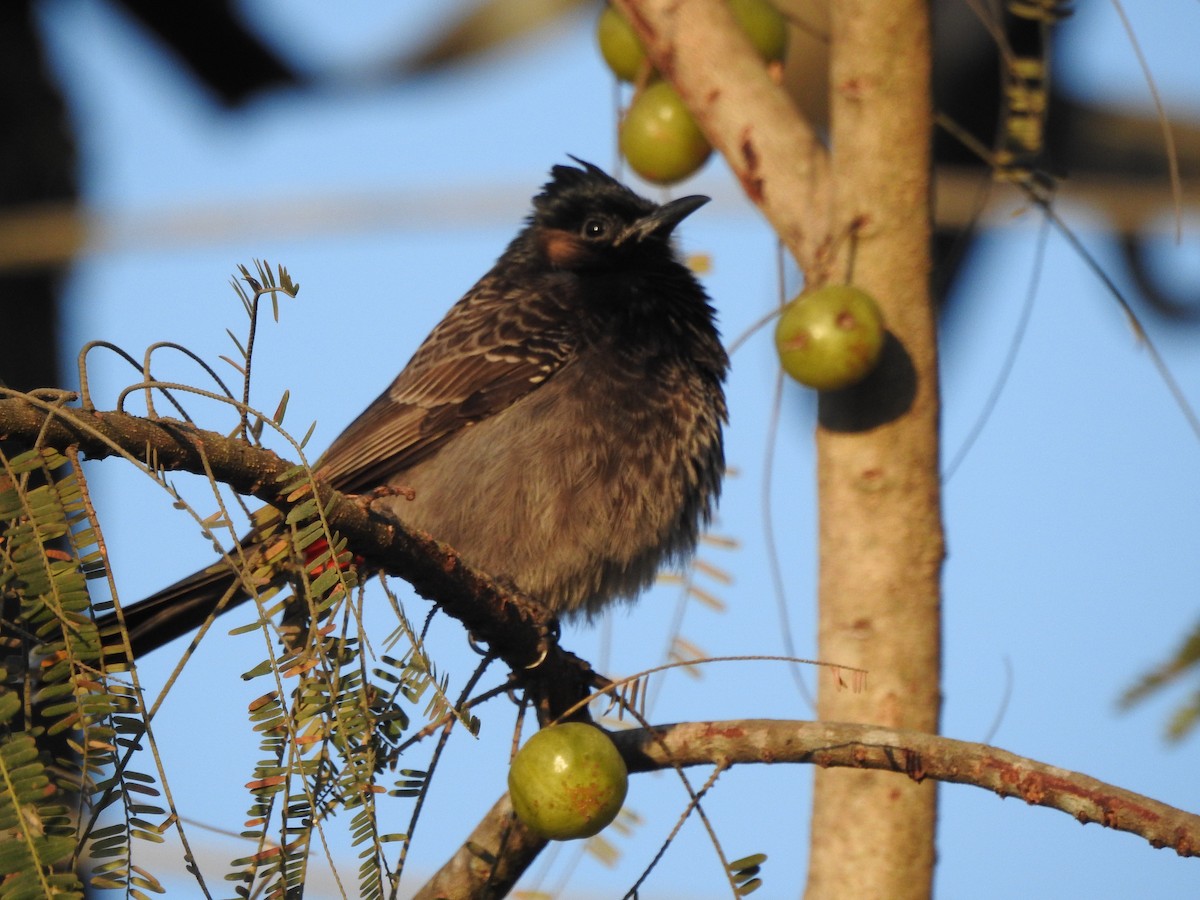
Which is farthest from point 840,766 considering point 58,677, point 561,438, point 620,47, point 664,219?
point 664,219

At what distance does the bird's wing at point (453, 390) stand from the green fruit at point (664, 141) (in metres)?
0.74

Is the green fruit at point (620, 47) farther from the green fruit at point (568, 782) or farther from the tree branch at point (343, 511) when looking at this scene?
the green fruit at point (568, 782)

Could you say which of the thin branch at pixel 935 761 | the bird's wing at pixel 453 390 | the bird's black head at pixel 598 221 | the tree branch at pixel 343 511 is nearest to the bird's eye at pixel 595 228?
the bird's black head at pixel 598 221

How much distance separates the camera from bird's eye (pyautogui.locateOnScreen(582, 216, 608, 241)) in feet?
16.9

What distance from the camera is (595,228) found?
17.0ft

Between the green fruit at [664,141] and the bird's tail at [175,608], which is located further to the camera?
the green fruit at [664,141]

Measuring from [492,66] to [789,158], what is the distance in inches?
175

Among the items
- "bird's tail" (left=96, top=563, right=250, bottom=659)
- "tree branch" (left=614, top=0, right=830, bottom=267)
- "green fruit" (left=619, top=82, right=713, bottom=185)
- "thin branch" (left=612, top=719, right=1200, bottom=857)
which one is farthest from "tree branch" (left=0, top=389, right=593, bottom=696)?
"green fruit" (left=619, top=82, right=713, bottom=185)

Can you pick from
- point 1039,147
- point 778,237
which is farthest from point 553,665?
point 1039,147

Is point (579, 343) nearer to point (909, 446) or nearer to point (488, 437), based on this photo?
point (488, 437)

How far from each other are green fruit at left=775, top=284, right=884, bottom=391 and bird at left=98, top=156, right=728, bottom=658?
1.02 metres

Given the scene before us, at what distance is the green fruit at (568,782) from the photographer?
2516mm

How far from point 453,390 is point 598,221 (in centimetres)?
98

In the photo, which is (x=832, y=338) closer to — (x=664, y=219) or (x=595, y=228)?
(x=664, y=219)
